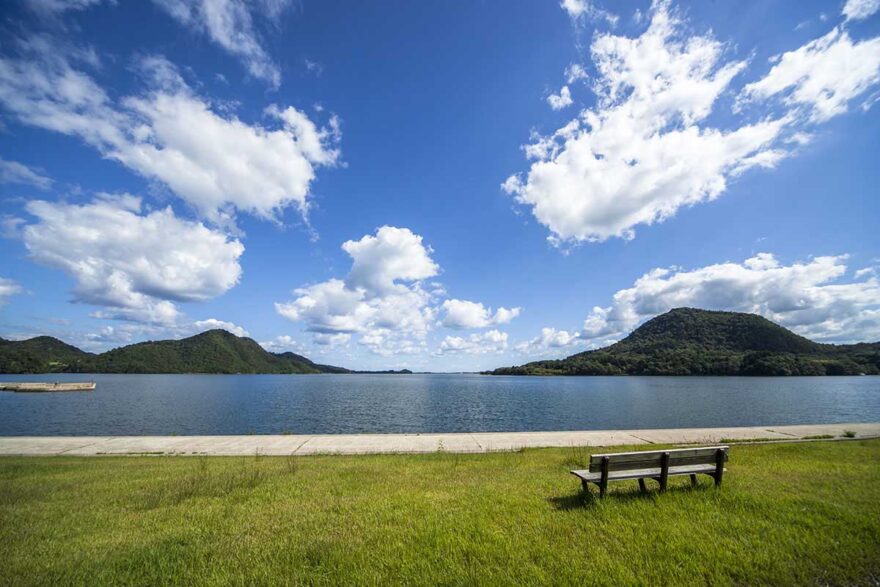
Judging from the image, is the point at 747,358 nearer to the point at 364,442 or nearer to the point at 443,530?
the point at 364,442

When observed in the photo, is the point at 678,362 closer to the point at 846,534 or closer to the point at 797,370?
the point at 797,370

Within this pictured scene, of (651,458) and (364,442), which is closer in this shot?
(651,458)

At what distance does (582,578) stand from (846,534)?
Result: 170 inches

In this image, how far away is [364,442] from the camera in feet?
58.2

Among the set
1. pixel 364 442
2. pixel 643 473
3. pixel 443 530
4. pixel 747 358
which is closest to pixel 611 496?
pixel 643 473

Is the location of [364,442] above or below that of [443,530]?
below

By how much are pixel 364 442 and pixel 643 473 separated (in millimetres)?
13264

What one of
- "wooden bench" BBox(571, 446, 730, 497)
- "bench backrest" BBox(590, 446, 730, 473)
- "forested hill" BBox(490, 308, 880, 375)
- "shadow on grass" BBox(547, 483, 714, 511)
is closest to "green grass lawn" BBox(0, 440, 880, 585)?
"shadow on grass" BBox(547, 483, 714, 511)

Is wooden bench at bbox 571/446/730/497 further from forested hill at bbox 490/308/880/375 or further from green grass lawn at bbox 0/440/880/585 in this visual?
forested hill at bbox 490/308/880/375

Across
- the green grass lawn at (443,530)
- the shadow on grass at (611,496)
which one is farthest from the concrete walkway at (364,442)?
the shadow on grass at (611,496)

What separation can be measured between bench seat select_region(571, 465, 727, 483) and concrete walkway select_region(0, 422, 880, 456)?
28.0ft

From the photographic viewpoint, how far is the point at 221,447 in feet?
55.2

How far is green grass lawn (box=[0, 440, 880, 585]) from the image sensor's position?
470 centimetres

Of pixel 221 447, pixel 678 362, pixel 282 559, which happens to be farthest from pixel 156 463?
pixel 678 362
